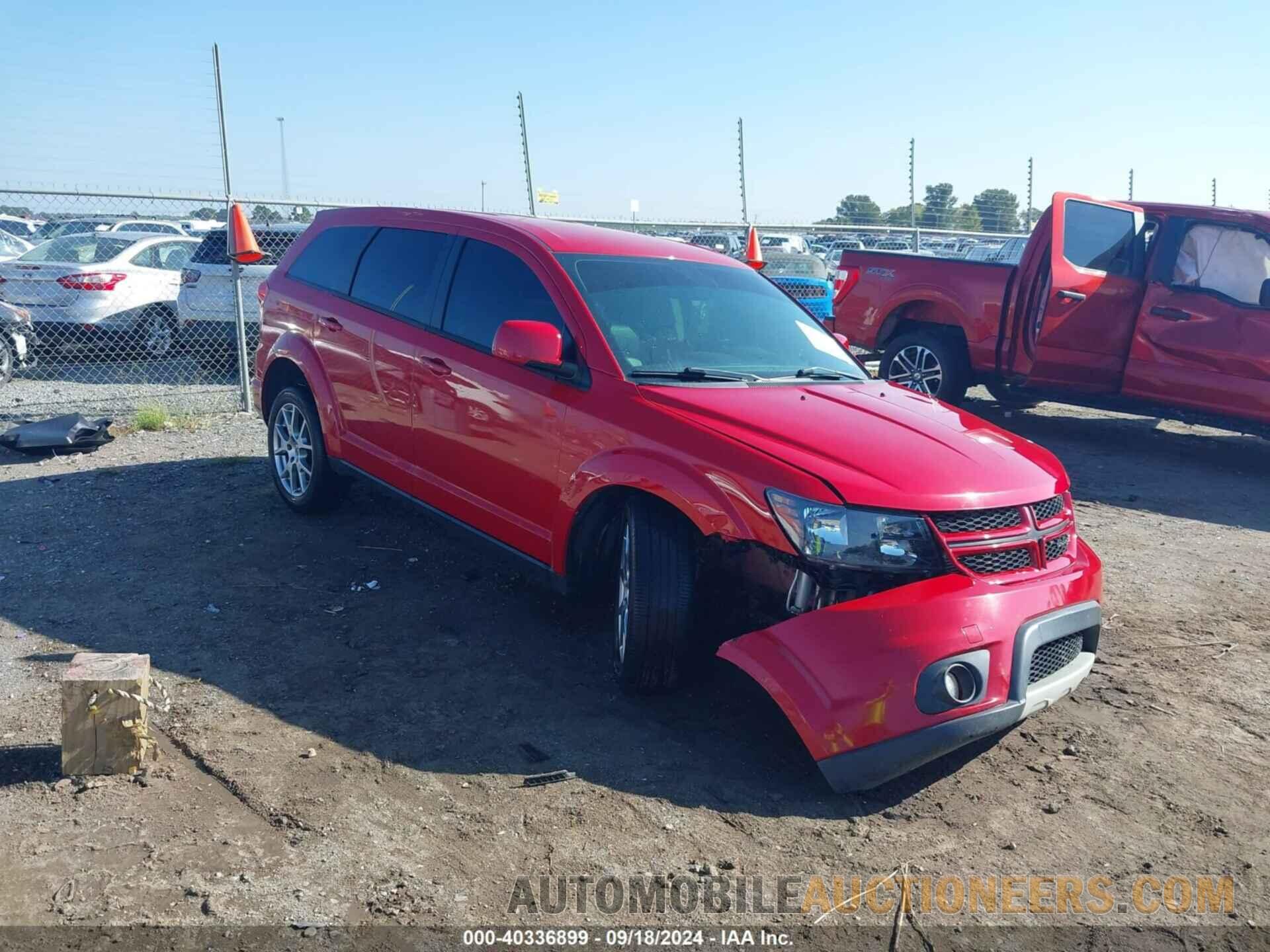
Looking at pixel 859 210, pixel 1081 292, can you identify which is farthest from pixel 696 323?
pixel 859 210

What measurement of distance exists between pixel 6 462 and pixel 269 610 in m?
3.90

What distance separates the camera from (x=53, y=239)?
12500 mm

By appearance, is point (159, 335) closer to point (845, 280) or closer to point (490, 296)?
point (845, 280)

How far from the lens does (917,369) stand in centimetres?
1006

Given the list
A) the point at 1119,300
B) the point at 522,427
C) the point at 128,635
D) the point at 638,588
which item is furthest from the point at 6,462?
the point at 1119,300

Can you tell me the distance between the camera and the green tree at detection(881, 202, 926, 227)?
1647 centimetres

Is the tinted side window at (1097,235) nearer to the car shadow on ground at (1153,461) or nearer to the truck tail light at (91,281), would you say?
the car shadow on ground at (1153,461)

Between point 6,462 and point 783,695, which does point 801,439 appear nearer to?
point 783,695

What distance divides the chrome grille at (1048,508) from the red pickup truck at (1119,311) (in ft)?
17.7

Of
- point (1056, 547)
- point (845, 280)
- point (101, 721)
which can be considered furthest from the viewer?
point (845, 280)

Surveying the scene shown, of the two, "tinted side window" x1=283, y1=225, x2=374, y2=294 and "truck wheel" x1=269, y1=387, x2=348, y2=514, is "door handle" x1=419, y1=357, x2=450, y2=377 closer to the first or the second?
"tinted side window" x1=283, y1=225, x2=374, y2=294

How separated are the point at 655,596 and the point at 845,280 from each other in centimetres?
735

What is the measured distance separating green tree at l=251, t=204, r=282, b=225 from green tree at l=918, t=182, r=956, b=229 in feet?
34.4

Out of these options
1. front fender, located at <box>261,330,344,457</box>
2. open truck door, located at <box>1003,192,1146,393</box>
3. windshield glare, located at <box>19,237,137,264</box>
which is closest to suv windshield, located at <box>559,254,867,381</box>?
front fender, located at <box>261,330,344,457</box>
